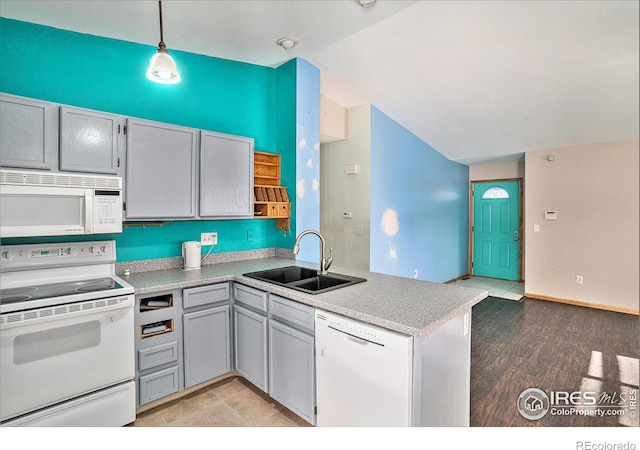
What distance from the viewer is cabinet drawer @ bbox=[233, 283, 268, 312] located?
1.88 meters

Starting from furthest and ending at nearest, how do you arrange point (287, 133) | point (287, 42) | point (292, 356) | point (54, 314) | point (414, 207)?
point (414, 207) < point (287, 133) < point (287, 42) < point (292, 356) < point (54, 314)

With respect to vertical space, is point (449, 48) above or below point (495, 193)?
above

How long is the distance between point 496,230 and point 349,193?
312cm

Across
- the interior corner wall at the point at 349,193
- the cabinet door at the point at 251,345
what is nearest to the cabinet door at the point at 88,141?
the cabinet door at the point at 251,345

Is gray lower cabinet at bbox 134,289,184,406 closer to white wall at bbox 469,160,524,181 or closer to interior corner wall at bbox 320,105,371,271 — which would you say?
interior corner wall at bbox 320,105,371,271

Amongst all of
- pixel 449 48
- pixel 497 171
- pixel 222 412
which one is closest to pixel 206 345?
pixel 222 412

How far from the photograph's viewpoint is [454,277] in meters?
5.43

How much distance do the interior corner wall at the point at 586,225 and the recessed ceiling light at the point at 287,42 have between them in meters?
2.02

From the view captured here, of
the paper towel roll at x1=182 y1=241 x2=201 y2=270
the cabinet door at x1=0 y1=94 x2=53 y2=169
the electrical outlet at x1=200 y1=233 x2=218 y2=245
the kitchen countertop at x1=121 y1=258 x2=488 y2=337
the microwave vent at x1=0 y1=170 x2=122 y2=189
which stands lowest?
the kitchen countertop at x1=121 y1=258 x2=488 y2=337

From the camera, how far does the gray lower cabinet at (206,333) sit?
1.96 metres

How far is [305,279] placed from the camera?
2.12 m

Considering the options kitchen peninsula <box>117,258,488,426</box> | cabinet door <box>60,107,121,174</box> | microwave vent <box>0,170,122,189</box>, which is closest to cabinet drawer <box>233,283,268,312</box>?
kitchen peninsula <box>117,258,488,426</box>

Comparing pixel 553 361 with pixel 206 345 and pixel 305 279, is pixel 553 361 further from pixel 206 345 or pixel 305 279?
pixel 206 345

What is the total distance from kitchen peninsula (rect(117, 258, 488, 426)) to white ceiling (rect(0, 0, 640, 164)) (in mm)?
959
